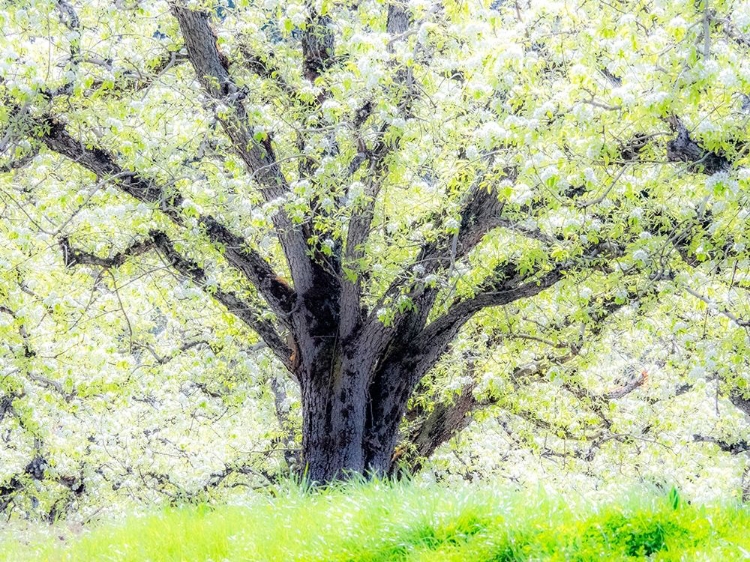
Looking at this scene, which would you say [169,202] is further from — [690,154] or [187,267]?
[690,154]

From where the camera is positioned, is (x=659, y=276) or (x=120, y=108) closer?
(x=659, y=276)

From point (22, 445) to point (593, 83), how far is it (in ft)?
55.5

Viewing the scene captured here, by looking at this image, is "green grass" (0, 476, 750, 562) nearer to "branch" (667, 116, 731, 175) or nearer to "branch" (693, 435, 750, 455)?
"branch" (667, 116, 731, 175)

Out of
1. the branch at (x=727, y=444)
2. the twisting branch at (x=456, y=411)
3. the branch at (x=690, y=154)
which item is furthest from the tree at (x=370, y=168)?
the branch at (x=727, y=444)

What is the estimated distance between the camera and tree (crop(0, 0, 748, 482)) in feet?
21.7

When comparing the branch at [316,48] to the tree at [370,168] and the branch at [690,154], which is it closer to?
the tree at [370,168]

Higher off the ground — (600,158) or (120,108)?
(120,108)

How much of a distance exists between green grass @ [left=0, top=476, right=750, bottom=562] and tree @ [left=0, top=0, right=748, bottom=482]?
45.9 inches

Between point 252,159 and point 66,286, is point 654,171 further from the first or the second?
point 66,286

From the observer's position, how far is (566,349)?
1178cm

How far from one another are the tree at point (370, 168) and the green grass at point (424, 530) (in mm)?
1167

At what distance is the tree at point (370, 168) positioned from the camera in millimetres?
6621

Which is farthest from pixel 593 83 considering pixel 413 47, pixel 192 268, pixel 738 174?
pixel 192 268

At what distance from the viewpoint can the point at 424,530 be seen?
197 inches
